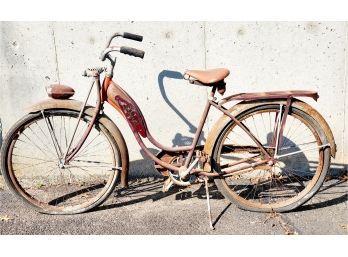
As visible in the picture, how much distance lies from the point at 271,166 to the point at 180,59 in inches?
63.4

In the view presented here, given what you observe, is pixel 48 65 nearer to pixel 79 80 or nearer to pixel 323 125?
pixel 79 80

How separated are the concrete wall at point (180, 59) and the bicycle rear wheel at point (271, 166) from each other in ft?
1.36

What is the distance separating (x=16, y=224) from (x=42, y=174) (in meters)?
1.17

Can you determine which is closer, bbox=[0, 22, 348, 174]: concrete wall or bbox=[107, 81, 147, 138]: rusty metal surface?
bbox=[107, 81, 147, 138]: rusty metal surface

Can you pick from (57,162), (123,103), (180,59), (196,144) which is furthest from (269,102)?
(57,162)

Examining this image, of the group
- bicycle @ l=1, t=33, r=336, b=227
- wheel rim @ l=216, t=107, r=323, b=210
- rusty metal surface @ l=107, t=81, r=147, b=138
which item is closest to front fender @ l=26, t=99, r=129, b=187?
bicycle @ l=1, t=33, r=336, b=227

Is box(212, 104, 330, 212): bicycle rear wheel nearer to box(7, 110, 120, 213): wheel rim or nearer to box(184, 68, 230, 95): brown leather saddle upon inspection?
box(184, 68, 230, 95): brown leather saddle

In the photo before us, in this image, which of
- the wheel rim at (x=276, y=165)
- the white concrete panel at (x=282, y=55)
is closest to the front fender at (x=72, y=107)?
the wheel rim at (x=276, y=165)

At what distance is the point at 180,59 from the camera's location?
16.2 ft

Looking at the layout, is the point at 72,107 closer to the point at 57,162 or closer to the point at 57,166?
the point at 57,162

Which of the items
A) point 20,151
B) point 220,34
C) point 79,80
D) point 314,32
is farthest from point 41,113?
point 314,32

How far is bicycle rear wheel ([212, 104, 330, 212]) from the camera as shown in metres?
4.23

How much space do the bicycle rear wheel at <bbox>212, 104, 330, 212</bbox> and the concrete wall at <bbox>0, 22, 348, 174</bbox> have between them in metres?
0.41

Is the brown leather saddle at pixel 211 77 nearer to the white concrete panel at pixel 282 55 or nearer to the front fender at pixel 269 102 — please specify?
the front fender at pixel 269 102
